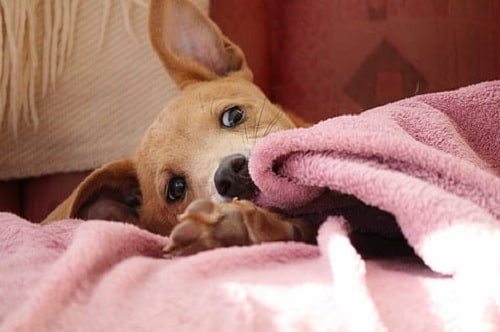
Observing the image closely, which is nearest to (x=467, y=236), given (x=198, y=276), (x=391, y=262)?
(x=391, y=262)

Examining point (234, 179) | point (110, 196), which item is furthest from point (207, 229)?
point (110, 196)

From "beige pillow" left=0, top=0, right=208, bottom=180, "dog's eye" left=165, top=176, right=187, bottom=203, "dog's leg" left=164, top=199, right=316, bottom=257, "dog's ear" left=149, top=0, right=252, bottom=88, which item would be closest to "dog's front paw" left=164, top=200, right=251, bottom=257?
"dog's leg" left=164, top=199, right=316, bottom=257

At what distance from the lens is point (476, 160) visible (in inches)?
39.1

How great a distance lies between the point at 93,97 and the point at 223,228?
99cm

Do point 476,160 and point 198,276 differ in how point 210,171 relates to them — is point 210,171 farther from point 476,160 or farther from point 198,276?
point 198,276

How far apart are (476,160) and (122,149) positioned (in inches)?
38.1

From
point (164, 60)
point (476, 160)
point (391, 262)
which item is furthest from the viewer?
point (164, 60)

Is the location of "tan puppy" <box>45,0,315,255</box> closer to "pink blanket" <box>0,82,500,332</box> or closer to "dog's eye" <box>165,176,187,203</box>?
"dog's eye" <box>165,176,187,203</box>

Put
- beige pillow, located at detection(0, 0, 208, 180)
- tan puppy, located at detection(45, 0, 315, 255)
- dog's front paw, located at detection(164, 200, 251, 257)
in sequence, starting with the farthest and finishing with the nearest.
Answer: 1. beige pillow, located at detection(0, 0, 208, 180)
2. tan puppy, located at detection(45, 0, 315, 255)
3. dog's front paw, located at detection(164, 200, 251, 257)

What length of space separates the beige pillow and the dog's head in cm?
20

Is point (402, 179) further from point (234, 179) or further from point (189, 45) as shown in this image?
point (189, 45)

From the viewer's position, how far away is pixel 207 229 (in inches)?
33.9

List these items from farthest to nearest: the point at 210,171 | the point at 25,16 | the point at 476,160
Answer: the point at 25,16, the point at 210,171, the point at 476,160

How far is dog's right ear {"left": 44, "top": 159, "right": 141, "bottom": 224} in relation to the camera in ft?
4.65
